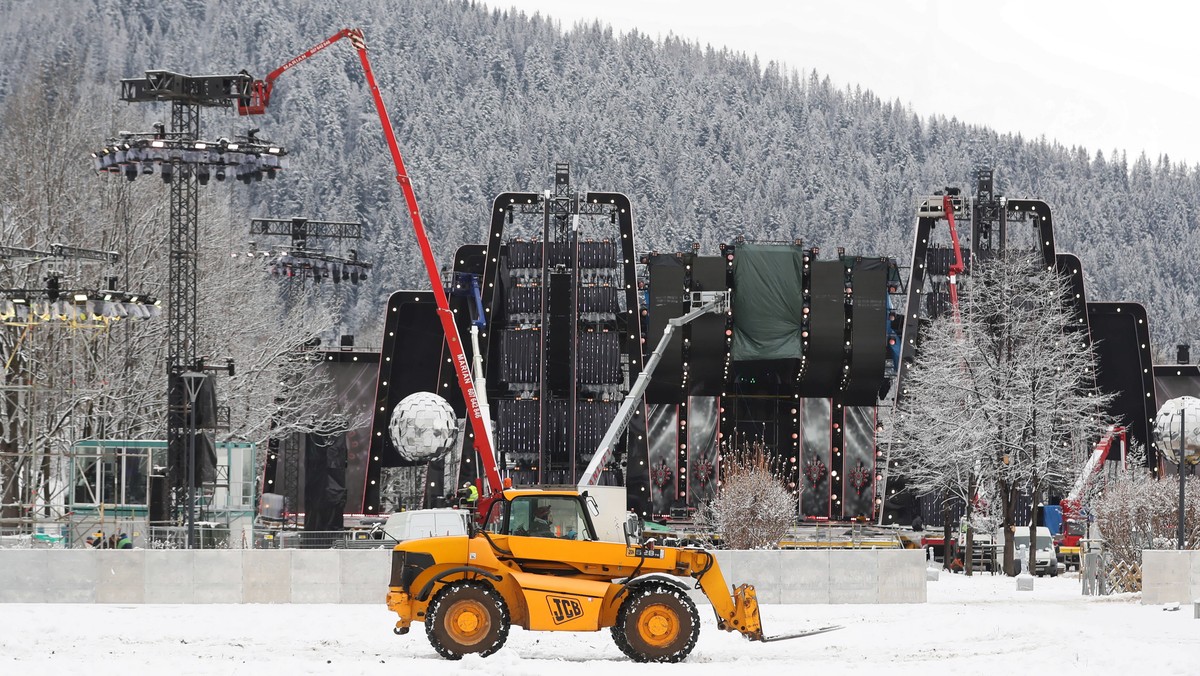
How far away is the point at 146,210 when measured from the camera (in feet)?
183

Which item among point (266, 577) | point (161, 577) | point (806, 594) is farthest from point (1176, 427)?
point (161, 577)

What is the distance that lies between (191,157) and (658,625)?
2581 centimetres

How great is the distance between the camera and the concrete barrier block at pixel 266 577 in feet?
95.3

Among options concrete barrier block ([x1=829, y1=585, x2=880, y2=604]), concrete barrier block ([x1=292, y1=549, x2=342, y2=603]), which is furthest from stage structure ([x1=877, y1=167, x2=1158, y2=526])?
concrete barrier block ([x1=292, y1=549, x2=342, y2=603])

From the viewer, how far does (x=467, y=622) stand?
2125 centimetres

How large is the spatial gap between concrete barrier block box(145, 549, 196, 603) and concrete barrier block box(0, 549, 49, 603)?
5.69 ft

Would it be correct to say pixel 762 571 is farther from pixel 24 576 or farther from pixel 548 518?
pixel 24 576

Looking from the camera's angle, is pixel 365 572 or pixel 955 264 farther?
pixel 955 264

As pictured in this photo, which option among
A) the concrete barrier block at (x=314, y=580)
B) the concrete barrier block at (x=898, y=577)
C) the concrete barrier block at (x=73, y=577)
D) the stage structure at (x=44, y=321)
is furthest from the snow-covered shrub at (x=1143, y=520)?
the stage structure at (x=44, y=321)

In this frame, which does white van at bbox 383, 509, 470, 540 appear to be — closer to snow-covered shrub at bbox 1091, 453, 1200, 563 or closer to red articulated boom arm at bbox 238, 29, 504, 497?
snow-covered shrub at bbox 1091, 453, 1200, 563

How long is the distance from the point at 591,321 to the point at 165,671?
45426mm

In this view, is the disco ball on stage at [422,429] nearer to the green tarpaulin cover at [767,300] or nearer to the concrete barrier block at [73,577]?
the green tarpaulin cover at [767,300]

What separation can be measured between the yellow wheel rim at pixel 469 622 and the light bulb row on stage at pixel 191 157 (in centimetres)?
2441

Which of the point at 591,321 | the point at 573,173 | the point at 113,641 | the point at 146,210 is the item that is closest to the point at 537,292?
the point at 591,321
